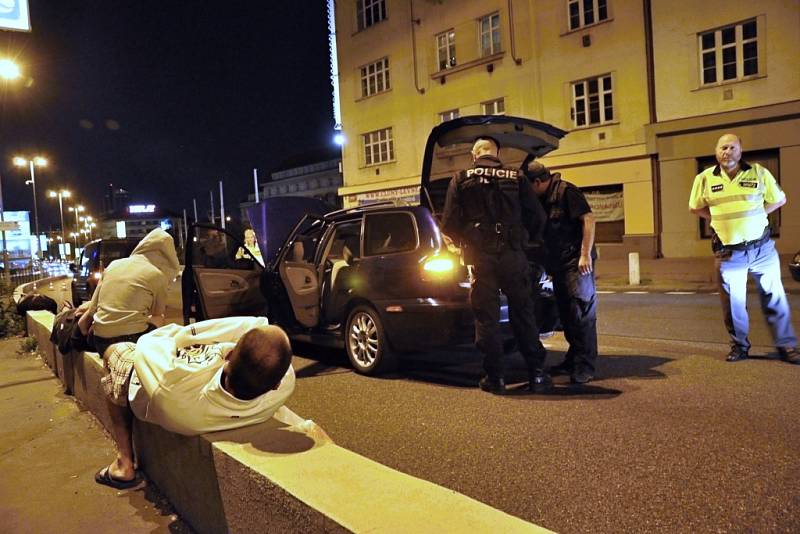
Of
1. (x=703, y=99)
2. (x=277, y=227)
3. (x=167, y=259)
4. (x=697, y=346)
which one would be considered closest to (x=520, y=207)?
(x=167, y=259)

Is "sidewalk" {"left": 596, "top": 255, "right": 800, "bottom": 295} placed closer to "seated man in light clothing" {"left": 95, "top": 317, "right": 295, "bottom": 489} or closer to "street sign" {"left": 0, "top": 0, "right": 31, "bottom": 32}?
"seated man in light clothing" {"left": 95, "top": 317, "right": 295, "bottom": 489}

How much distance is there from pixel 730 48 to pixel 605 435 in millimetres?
18594

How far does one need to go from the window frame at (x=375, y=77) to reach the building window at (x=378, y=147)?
5.72 feet

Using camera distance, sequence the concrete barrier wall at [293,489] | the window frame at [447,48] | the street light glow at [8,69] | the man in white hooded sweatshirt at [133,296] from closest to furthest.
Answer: the concrete barrier wall at [293,489], the man in white hooded sweatshirt at [133,296], the street light glow at [8,69], the window frame at [447,48]

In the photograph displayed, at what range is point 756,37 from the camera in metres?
18.2

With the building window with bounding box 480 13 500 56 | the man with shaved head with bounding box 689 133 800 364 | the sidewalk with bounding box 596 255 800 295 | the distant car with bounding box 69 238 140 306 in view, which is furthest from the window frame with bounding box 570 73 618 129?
the man with shaved head with bounding box 689 133 800 364

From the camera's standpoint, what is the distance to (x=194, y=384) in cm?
298

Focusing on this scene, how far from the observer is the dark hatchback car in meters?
5.50

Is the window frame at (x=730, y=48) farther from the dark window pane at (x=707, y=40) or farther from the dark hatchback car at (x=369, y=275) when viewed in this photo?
the dark hatchback car at (x=369, y=275)

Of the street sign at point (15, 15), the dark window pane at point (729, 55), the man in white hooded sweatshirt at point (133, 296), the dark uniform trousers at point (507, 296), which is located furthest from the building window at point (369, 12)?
the man in white hooded sweatshirt at point (133, 296)

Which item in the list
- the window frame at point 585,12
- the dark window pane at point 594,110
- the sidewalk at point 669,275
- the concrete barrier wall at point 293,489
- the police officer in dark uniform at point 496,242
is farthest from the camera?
the dark window pane at point 594,110

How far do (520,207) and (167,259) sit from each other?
2.54 m

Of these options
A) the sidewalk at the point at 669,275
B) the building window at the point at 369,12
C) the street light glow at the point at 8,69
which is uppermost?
the building window at the point at 369,12

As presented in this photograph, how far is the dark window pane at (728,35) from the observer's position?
61.4 ft
